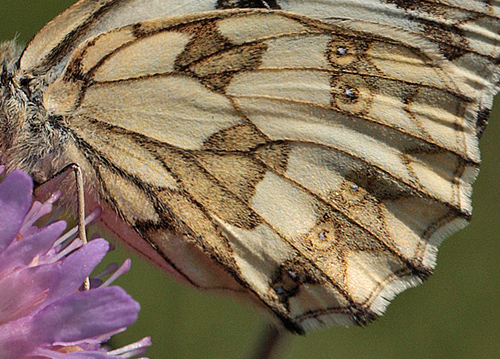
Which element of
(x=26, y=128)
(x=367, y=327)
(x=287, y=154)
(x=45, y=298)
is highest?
(x=26, y=128)

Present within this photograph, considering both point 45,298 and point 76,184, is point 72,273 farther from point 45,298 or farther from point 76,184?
point 76,184

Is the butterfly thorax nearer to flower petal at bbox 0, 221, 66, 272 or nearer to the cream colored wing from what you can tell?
the cream colored wing

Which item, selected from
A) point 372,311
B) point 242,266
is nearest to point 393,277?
point 372,311

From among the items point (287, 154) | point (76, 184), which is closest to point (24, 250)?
point (76, 184)

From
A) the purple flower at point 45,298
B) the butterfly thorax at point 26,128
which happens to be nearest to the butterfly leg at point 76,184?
the butterfly thorax at point 26,128

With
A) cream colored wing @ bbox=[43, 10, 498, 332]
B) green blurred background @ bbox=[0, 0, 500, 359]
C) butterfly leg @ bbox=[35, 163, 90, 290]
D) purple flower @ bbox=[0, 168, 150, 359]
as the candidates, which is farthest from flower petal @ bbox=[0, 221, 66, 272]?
green blurred background @ bbox=[0, 0, 500, 359]

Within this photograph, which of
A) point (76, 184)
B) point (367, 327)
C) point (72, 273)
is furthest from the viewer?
point (367, 327)

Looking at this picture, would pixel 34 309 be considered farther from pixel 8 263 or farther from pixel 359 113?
pixel 359 113
